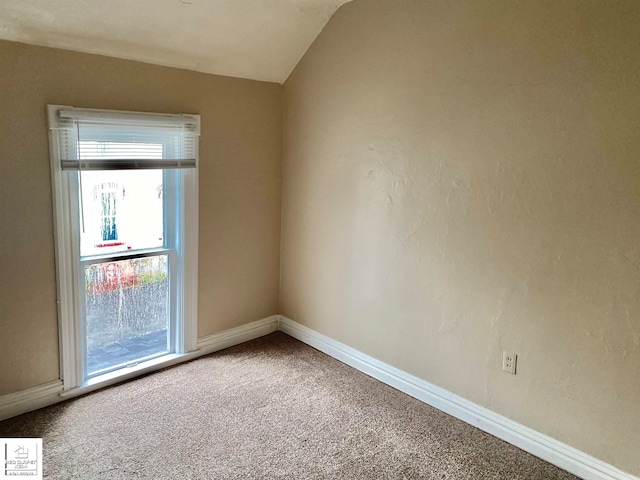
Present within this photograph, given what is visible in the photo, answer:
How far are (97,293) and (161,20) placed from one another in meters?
1.56

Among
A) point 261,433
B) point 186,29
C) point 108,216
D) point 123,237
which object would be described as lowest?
point 261,433

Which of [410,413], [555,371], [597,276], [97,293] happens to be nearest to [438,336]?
[410,413]

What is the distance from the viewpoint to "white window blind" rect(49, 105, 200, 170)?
2447 mm

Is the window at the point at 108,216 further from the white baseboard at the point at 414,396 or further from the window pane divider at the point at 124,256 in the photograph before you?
the white baseboard at the point at 414,396

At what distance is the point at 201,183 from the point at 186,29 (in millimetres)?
910

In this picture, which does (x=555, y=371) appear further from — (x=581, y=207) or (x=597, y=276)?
(x=581, y=207)

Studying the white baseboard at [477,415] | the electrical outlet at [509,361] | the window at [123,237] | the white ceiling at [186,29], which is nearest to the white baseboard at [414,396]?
the white baseboard at [477,415]

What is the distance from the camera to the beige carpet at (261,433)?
2111 mm

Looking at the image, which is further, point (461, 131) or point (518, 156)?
point (461, 131)

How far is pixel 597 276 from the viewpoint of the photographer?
2016 mm

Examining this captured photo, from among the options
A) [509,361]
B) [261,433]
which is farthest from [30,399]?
[509,361]

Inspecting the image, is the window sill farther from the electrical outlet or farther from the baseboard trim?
the electrical outlet

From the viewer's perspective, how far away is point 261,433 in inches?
93.4

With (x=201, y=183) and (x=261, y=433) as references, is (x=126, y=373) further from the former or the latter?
(x=201, y=183)
